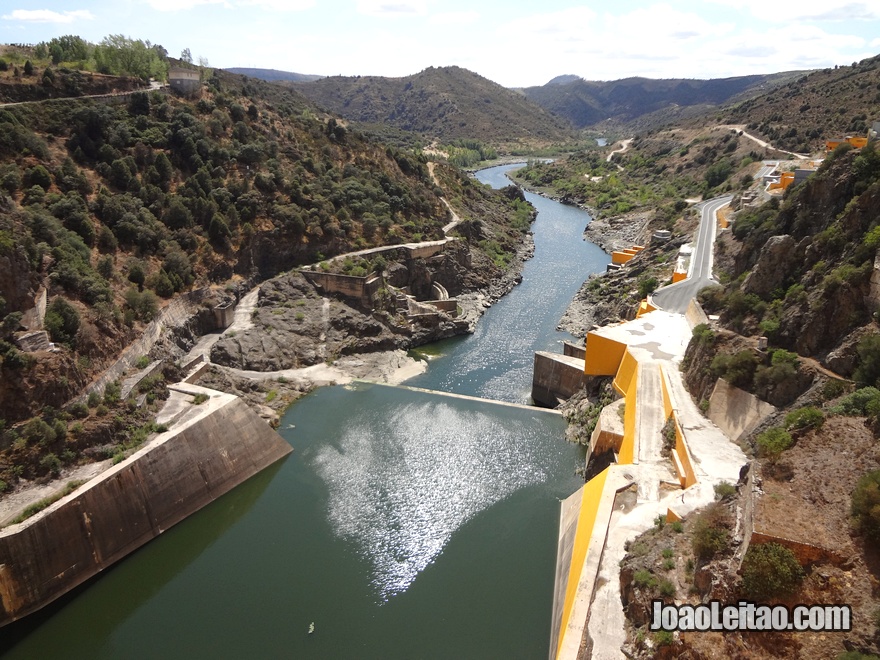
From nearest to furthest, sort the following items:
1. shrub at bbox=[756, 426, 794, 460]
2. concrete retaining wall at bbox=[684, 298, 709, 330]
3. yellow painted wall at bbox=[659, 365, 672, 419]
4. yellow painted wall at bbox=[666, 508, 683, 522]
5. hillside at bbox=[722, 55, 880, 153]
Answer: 1. shrub at bbox=[756, 426, 794, 460]
2. yellow painted wall at bbox=[666, 508, 683, 522]
3. yellow painted wall at bbox=[659, 365, 672, 419]
4. concrete retaining wall at bbox=[684, 298, 709, 330]
5. hillside at bbox=[722, 55, 880, 153]

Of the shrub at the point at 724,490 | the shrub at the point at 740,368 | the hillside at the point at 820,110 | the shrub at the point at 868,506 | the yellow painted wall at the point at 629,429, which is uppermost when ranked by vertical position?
the hillside at the point at 820,110

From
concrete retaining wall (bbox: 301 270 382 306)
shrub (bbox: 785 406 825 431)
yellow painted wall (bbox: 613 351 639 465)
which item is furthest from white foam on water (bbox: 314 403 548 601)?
concrete retaining wall (bbox: 301 270 382 306)

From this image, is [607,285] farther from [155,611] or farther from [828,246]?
[155,611]

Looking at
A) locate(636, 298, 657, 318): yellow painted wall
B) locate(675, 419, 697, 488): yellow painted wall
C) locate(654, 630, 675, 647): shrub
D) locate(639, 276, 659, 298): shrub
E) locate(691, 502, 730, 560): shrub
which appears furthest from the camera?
locate(639, 276, 659, 298): shrub

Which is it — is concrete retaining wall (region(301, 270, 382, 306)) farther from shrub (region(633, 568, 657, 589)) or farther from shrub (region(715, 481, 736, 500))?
shrub (region(633, 568, 657, 589))

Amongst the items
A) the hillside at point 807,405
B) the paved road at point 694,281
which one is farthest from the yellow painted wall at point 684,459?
the paved road at point 694,281

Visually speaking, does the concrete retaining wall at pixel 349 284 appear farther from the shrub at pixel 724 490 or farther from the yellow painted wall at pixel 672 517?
the shrub at pixel 724 490
